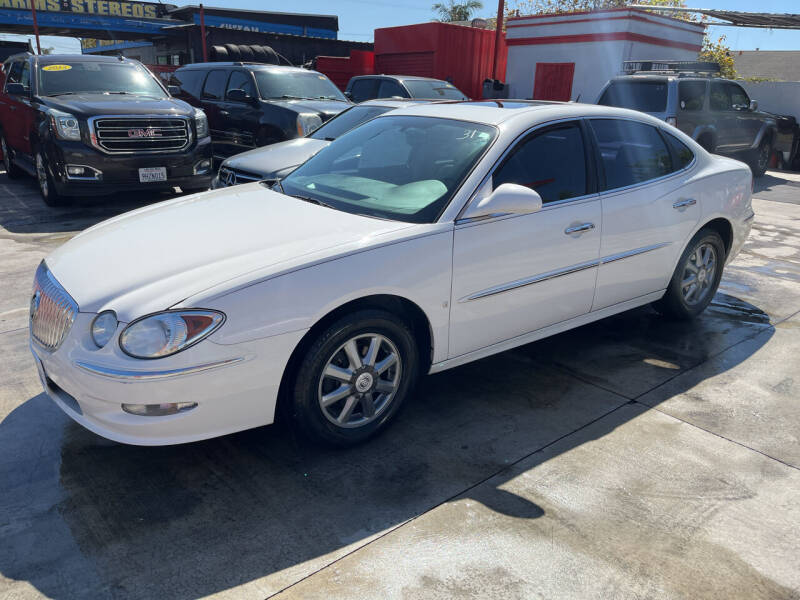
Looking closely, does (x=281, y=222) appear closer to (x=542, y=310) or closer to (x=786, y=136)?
(x=542, y=310)

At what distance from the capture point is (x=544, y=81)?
20.0m

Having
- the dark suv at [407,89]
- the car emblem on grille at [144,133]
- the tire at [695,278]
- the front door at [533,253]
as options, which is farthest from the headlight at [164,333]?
the dark suv at [407,89]

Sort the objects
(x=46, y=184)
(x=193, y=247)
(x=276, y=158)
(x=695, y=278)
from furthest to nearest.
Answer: (x=46, y=184)
(x=276, y=158)
(x=695, y=278)
(x=193, y=247)

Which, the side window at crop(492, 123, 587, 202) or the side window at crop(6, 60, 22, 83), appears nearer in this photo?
the side window at crop(492, 123, 587, 202)

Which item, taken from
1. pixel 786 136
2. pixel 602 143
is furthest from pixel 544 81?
pixel 602 143

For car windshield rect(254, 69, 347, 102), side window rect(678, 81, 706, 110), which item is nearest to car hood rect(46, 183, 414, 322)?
car windshield rect(254, 69, 347, 102)

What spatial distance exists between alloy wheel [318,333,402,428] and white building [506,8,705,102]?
51.3 ft

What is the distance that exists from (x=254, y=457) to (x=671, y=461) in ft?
6.81

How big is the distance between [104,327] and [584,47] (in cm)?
1878

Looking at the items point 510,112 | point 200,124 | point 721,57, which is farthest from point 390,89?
point 721,57

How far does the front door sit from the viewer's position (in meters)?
3.42

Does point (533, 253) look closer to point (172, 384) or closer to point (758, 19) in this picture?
point (172, 384)

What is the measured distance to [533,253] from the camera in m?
3.64

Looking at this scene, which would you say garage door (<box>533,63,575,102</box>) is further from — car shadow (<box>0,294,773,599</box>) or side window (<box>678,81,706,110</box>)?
car shadow (<box>0,294,773,599</box>)
